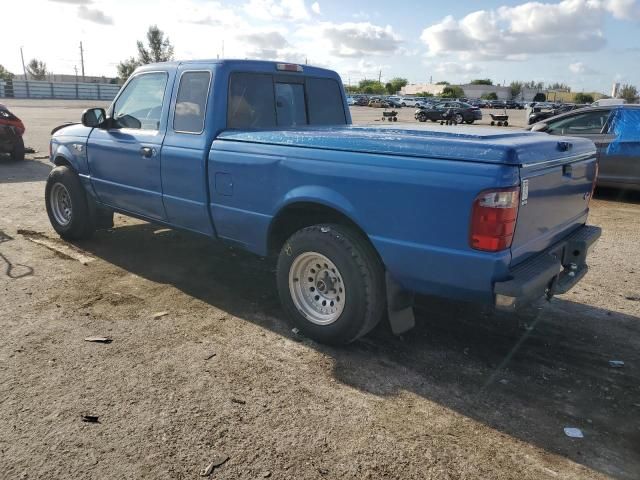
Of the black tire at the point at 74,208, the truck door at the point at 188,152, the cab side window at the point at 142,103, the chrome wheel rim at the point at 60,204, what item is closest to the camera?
the truck door at the point at 188,152

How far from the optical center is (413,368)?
3.62 metres

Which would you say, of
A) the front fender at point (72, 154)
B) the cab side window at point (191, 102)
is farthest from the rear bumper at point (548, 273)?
the front fender at point (72, 154)

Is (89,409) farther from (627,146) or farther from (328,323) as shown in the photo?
(627,146)

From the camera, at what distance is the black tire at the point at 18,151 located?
41.1ft

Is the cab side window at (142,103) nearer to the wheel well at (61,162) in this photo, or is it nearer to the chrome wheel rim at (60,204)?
the wheel well at (61,162)

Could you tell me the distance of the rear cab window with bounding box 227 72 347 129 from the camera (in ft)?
Result: 14.9

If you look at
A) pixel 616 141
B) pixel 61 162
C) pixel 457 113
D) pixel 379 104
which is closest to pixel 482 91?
pixel 379 104

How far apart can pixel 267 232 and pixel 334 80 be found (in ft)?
7.62

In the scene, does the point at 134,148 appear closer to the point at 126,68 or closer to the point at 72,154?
the point at 72,154

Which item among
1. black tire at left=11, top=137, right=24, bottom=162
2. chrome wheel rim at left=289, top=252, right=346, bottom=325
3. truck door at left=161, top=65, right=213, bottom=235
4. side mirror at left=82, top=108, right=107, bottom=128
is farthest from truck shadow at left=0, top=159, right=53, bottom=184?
chrome wheel rim at left=289, top=252, right=346, bottom=325

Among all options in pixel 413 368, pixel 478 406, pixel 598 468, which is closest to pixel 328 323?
pixel 413 368

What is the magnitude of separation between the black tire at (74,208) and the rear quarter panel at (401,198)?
2815 millimetres

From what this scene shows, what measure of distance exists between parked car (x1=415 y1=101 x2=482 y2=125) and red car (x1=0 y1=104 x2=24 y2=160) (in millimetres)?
29854

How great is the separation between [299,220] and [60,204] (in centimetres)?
376
